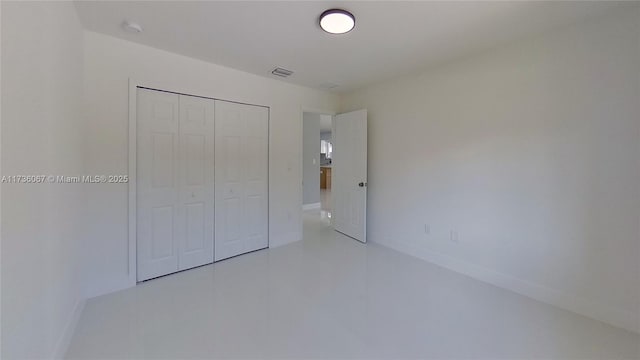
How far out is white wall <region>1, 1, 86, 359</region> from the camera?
1.10 meters

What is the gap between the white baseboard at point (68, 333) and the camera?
63.6 inches

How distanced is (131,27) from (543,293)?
4.28 meters

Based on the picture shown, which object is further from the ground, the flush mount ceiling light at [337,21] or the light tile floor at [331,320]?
the flush mount ceiling light at [337,21]

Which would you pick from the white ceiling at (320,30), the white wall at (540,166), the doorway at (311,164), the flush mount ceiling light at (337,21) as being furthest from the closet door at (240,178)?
the doorway at (311,164)

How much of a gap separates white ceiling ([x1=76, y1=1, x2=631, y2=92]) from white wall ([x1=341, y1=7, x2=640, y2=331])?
0.30 m

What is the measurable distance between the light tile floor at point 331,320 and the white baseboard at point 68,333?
5 cm

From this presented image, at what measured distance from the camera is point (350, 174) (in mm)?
4277

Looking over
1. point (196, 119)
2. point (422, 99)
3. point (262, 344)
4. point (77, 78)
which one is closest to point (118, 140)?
point (77, 78)

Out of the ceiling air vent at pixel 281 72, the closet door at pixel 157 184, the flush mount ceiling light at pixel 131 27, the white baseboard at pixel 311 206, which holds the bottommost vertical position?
the white baseboard at pixel 311 206

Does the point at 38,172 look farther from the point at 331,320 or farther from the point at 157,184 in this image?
the point at 331,320

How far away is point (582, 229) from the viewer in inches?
86.1

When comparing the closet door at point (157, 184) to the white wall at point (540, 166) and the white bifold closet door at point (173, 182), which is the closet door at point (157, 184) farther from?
the white wall at point (540, 166)

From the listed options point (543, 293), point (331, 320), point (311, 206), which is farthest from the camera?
point (311, 206)

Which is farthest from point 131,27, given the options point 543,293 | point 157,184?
point 543,293
